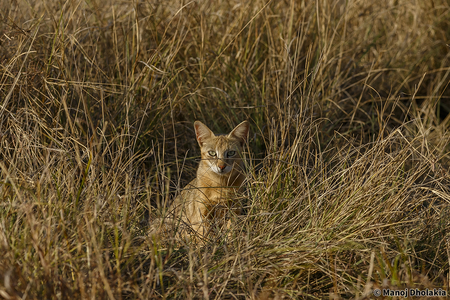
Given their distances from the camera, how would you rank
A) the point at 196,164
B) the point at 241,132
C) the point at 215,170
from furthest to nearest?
the point at 196,164 → the point at 241,132 → the point at 215,170

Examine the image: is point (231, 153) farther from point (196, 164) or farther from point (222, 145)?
point (196, 164)

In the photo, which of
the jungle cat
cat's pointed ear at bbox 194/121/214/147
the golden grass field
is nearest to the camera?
the golden grass field

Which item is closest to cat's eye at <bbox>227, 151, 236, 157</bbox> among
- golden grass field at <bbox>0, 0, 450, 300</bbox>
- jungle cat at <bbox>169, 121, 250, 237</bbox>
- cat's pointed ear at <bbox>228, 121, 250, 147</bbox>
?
jungle cat at <bbox>169, 121, 250, 237</bbox>

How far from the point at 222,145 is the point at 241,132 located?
167 mm

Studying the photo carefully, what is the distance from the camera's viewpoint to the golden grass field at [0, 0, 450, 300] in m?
2.39

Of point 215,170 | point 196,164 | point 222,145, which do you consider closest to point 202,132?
point 222,145

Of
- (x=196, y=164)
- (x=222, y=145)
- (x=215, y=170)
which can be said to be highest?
(x=222, y=145)

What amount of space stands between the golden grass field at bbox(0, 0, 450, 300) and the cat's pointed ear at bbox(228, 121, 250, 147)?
0.67ft

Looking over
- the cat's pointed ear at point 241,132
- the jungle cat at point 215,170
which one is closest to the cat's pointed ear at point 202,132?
the jungle cat at point 215,170

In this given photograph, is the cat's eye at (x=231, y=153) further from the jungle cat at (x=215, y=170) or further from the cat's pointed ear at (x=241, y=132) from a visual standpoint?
the cat's pointed ear at (x=241, y=132)

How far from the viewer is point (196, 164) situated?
4.24m

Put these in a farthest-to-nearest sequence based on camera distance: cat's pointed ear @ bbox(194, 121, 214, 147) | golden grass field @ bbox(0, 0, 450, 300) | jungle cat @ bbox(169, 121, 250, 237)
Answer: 1. cat's pointed ear @ bbox(194, 121, 214, 147)
2. jungle cat @ bbox(169, 121, 250, 237)
3. golden grass field @ bbox(0, 0, 450, 300)

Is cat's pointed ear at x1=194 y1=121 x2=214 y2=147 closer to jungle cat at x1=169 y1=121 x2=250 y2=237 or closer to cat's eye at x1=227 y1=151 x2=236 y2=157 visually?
jungle cat at x1=169 y1=121 x2=250 y2=237

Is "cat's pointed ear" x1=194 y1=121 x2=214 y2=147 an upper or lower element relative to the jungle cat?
upper
